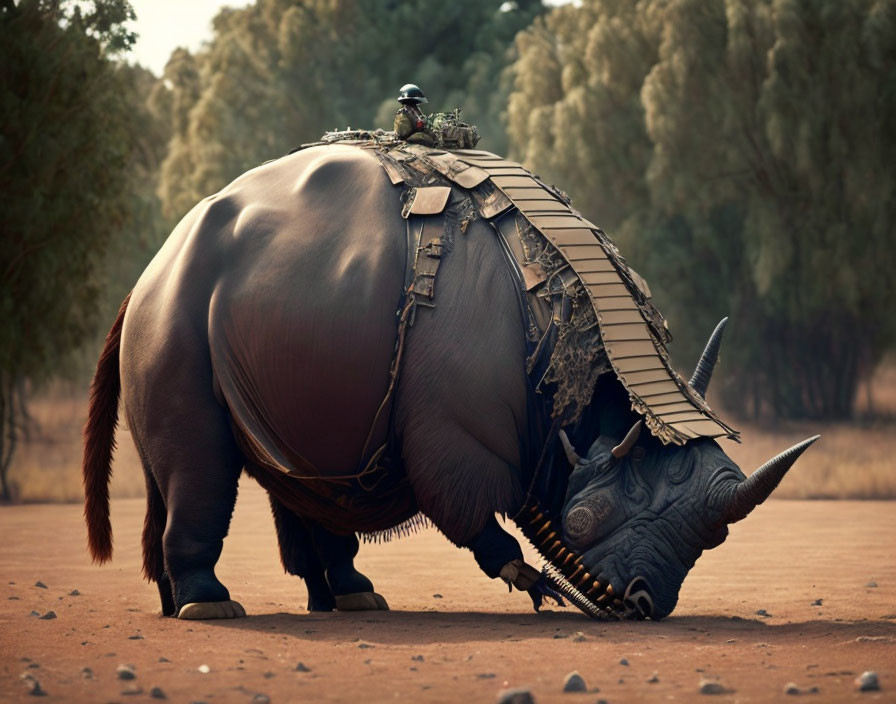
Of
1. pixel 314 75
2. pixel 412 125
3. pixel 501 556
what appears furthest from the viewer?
pixel 314 75

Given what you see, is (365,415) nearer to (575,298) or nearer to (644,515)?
(575,298)

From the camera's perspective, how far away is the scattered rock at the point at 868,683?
18.3 feet

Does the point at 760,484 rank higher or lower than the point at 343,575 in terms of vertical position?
higher

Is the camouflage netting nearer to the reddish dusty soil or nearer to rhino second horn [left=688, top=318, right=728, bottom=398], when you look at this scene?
rhino second horn [left=688, top=318, right=728, bottom=398]

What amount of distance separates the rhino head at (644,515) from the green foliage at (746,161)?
1550cm

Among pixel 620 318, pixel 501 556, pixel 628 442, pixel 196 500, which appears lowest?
pixel 501 556

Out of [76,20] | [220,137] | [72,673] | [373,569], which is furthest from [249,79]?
[72,673]

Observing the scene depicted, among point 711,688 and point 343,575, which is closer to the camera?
point 711,688

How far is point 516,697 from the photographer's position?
534 centimetres

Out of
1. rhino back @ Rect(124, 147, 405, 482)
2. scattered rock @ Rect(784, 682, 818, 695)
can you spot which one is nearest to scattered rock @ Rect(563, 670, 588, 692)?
scattered rock @ Rect(784, 682, 818, 695)

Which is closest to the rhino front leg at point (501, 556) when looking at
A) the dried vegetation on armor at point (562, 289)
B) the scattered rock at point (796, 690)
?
the dried vegetation on armor at point (562, 289)

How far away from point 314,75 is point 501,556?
3155 cm

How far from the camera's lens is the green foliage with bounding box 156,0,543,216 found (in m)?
34.0

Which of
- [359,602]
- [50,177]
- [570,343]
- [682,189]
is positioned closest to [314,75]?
[682,189]
